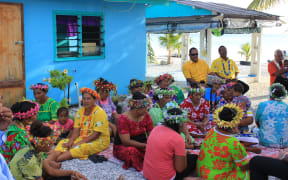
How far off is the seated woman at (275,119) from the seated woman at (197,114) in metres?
1.02

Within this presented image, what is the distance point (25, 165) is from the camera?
3.22m

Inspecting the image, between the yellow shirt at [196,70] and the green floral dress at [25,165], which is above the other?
the yellow shirt at [196,70]

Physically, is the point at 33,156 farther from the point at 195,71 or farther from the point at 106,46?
the point at 106,46

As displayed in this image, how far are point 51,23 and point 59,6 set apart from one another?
49 centimetres

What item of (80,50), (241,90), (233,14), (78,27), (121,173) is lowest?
(121,173)

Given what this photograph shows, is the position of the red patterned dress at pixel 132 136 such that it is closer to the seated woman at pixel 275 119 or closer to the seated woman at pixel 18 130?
the seated woman at pixel 18 130

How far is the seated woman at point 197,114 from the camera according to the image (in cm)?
630

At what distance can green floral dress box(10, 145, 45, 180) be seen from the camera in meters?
3.20

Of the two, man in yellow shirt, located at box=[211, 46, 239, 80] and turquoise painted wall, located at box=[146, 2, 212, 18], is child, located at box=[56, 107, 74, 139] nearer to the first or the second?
man in yellow shirt, located at box=[211, 46, 239, 80]

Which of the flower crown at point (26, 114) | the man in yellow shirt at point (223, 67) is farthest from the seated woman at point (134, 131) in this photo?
the man in yellow shirt at point (223, 67)

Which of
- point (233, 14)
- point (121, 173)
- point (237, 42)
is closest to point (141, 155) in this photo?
point (121, 173)

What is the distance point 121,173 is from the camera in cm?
488

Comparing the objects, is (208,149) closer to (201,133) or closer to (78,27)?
(201,133)

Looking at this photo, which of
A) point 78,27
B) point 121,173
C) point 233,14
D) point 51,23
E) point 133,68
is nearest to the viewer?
point 121,173
